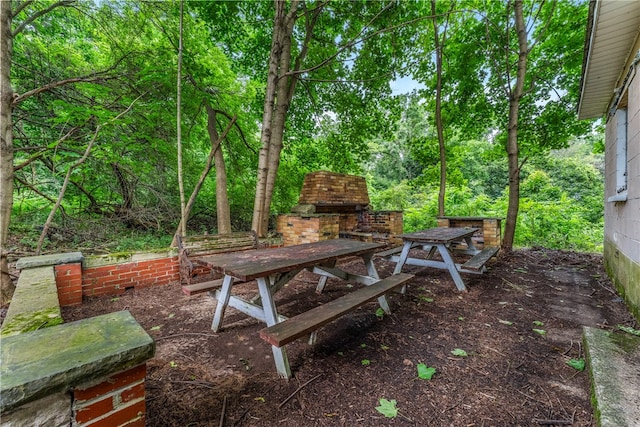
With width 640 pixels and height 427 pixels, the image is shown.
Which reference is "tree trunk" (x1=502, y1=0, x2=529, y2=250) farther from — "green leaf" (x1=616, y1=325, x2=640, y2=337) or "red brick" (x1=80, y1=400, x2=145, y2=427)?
"red brick" (x1=80, y1=400, x2=145, y2=427)

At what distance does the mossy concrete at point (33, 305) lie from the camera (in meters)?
1.54

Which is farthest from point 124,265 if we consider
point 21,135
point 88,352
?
point 21,135

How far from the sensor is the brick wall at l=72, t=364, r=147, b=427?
841 mm

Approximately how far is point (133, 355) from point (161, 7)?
5722 mm

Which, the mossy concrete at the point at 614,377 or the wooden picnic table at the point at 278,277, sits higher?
the wooden picnic table at the point at 278,277

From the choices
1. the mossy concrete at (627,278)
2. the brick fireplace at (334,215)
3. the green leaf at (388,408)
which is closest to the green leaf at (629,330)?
the mossy concrete at (627,278)

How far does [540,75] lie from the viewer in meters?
6.25

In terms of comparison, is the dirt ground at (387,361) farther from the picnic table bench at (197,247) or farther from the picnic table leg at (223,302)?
the picnic table bench at (197,247)

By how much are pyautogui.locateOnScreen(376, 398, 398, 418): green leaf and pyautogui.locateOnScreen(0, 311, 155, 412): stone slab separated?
1.27 metres

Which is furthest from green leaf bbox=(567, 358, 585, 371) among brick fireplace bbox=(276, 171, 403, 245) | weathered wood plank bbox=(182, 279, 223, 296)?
brick fireplace bbox=(276, 171, 403, 245)

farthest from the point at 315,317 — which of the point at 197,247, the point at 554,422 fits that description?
the point at 197,247

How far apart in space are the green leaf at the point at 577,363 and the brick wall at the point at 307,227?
358cm

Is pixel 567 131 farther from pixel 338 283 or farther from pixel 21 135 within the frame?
pixel 21 135

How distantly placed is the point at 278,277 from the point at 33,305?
180 centimetres
